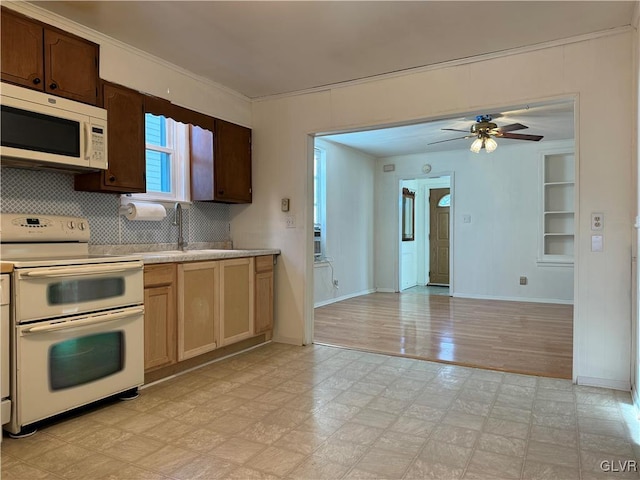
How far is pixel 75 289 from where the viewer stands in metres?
2.35

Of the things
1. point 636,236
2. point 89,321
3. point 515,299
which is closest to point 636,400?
point 636,236

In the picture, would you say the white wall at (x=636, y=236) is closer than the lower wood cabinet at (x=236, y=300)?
Yes

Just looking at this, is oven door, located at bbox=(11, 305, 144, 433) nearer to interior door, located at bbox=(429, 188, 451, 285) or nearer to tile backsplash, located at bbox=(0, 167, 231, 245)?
tile backsplash, located at bbox=(0, 167, 231, 245)

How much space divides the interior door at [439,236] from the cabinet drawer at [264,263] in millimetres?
5582

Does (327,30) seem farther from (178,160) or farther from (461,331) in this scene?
(461,331)

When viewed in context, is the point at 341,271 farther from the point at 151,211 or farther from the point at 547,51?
the point at 547,51

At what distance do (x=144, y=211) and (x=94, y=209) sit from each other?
335 millimetres

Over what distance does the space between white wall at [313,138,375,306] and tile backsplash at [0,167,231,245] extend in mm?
2444

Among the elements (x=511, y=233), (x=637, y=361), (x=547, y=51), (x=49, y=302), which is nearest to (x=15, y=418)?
(x=49, y=302)

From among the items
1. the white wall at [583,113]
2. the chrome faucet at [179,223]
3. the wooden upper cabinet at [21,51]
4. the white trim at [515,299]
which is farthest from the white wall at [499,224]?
the wooden upper cabinet at [21,51]

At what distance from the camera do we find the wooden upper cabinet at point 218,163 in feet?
12.6

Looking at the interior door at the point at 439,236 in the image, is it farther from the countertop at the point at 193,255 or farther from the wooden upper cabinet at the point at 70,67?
the wooden upper cabinet at the point at 70,67

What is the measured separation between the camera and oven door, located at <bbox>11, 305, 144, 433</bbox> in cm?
214

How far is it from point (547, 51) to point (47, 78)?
3292 millimetres
